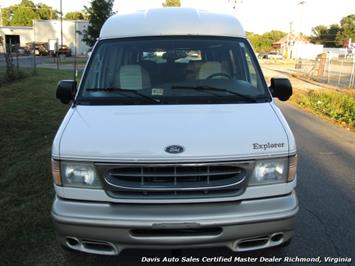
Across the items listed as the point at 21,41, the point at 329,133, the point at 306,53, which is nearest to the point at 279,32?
the point at 306,53

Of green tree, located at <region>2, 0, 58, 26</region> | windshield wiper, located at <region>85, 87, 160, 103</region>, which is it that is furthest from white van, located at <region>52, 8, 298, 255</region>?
green tree, located at <region>2, 0, 58, 26</region>

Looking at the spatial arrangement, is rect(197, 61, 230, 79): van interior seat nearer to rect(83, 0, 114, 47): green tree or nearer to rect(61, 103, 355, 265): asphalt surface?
rect(61, 103, 355, 265): asphalt surface

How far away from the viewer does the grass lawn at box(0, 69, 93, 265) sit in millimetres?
4207

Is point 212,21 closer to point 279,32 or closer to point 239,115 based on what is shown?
point 239,115

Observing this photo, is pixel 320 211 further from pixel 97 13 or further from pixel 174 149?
pixel 97 13

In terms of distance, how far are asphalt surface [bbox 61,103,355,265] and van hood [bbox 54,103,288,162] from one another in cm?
87

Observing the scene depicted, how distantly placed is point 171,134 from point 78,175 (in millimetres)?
757

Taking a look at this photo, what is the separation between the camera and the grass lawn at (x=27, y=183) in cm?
421

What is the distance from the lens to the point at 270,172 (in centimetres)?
344

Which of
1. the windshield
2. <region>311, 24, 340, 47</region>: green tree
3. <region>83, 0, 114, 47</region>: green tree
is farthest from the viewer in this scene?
<region>311, 24, 340, 47</region>: green tree

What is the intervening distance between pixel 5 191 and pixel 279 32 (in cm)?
15296

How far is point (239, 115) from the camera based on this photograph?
3787mm

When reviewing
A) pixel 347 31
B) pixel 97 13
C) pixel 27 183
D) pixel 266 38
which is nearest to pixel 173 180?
pixel 27 183

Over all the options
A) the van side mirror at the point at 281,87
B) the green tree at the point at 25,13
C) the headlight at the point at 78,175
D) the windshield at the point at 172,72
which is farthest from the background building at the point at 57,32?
the headlight at the point at 78,175
